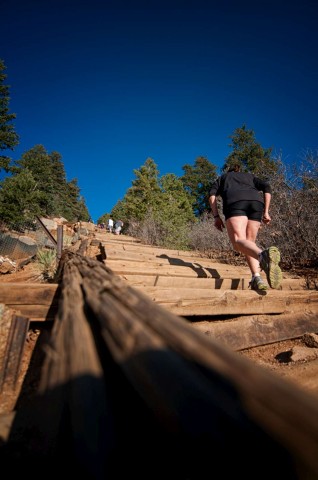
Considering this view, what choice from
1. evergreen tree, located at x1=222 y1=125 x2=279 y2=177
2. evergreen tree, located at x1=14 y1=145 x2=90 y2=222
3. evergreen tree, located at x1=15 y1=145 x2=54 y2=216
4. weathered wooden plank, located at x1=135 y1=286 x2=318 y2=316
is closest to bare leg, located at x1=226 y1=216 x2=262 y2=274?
weathered wooden plank, located at x1=135 y1=286 x2=318 y2=316

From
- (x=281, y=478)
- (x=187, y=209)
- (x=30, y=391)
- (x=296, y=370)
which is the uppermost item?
(x=187, y=209)

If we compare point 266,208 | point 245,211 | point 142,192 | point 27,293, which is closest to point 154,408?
point 27,293

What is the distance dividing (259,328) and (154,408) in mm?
1490

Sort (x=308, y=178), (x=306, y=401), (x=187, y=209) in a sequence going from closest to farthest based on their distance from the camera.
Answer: (x=306, y=401)
(x=308, y=178)
(x=187, y=209)

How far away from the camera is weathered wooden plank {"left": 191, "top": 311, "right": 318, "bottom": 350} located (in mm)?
1618

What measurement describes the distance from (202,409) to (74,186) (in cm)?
5630

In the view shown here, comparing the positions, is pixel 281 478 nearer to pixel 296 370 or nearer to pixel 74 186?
pixel 296 370

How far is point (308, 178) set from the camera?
5477mm

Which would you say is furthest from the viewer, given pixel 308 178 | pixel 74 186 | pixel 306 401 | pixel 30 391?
pixel 74 186

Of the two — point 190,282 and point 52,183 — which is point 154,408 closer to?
point 190,282

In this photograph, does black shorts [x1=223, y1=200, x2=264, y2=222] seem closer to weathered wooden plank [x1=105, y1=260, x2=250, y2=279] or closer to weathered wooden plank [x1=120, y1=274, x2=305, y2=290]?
weathered wooden plank [x1=120, y1=274, x2=305, y2=290]

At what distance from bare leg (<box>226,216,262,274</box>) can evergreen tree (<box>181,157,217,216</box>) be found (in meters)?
30.8

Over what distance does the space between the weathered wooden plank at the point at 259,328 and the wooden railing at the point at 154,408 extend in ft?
3.45

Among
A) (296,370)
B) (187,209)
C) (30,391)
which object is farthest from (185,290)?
(187,209)
